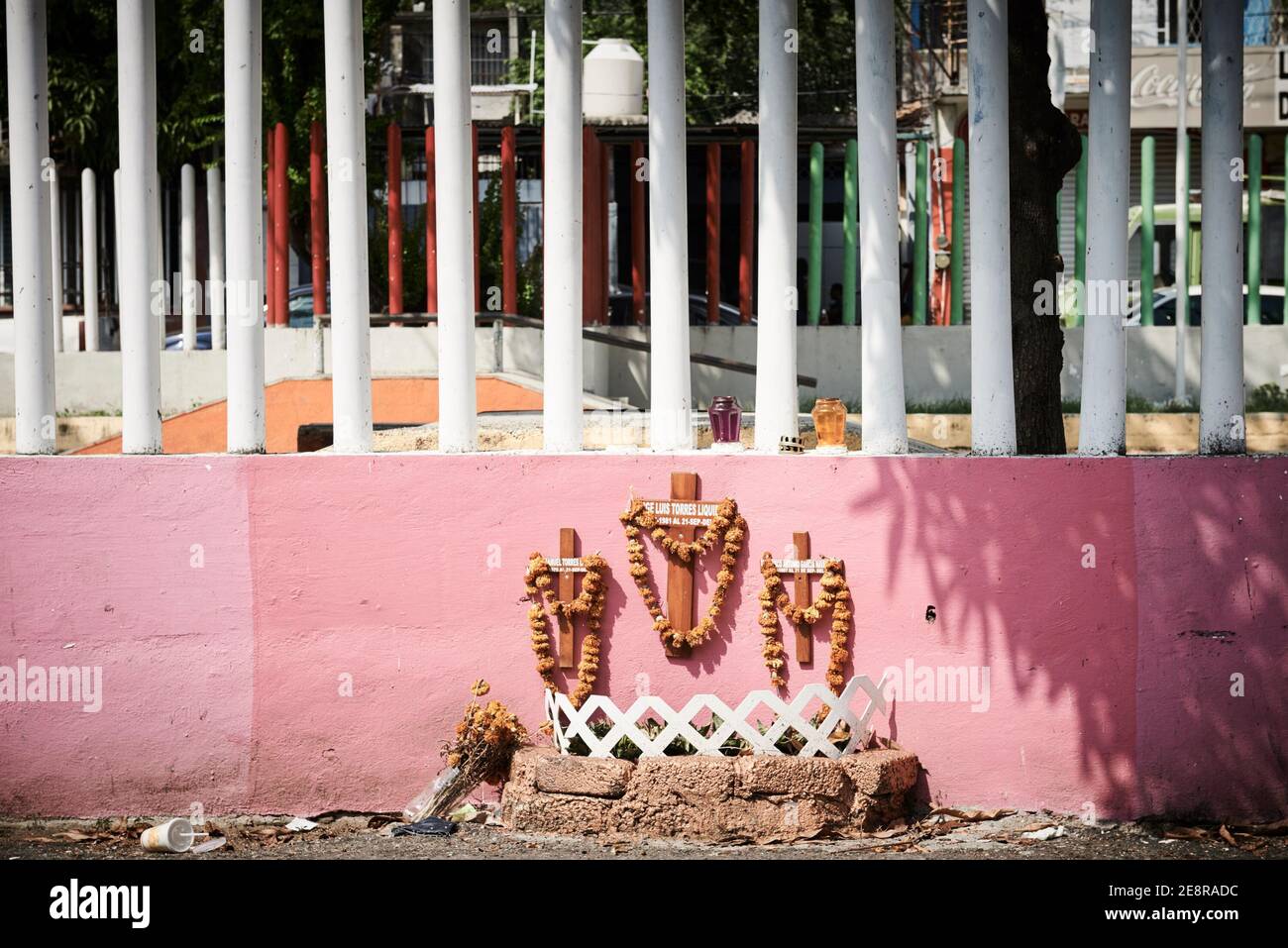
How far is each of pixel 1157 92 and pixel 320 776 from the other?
18.7 meters

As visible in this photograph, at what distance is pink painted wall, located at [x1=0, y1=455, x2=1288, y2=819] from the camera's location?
7008mm

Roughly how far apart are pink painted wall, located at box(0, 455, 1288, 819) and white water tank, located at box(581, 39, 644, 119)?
9.78m

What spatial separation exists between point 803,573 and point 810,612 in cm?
19

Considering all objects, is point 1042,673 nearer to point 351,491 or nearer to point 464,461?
point 464,461

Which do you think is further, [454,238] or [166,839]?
[454,238]

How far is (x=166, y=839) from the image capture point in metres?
6.80

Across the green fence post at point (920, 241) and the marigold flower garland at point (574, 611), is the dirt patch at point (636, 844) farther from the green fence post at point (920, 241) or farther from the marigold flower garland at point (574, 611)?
the green fence post at point (920, 241)

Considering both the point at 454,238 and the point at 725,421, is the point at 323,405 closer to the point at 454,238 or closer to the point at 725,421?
the point at 454,238

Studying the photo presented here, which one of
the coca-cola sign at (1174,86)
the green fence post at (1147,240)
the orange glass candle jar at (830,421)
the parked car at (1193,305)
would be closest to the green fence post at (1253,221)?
the green fence post at (1147,240)

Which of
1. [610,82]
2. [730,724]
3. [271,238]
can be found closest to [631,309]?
[610,82]

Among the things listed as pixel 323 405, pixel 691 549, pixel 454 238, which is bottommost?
pixel 691 549

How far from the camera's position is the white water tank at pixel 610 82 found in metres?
16.2

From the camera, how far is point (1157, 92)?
22000 mm
